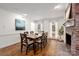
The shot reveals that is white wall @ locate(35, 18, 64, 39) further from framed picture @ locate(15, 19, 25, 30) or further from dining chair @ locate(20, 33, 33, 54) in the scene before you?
dining chair @ locate(20, 33, 33, 54)

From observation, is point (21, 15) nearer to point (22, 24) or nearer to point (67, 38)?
point (22, 24)

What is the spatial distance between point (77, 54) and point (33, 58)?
1068mm

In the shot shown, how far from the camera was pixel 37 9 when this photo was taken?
2248mm

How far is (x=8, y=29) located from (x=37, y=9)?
937 millimetres

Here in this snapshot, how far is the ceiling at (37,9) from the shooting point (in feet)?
7.10

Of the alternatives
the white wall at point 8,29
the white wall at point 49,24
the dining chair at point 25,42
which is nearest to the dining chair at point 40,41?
the dining chair at point 25,42

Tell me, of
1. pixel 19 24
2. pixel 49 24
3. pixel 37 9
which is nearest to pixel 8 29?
pixel 19 24

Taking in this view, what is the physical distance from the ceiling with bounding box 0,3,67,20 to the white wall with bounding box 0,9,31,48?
0.17 metres

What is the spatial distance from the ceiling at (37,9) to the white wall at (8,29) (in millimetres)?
168

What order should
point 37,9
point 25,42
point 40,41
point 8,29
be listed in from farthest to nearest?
1. point 40,41
2. point 25,42
3. point 8,29
4. point 37,9

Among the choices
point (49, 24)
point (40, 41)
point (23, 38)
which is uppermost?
point (49, 24)

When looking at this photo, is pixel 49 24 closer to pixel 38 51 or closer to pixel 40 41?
pixel 40 41

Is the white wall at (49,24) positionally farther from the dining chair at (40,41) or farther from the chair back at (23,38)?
the chair back at (23,38)

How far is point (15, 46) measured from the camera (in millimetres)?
2320
